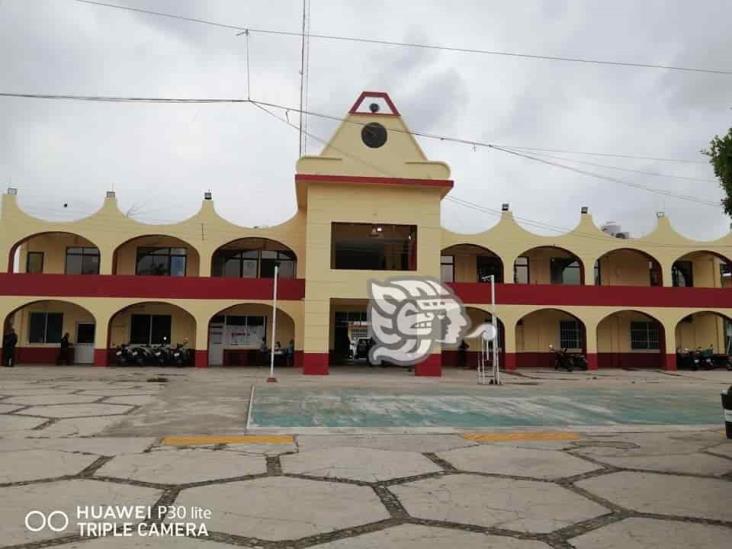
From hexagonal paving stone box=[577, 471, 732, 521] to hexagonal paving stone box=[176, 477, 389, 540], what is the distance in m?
2.25

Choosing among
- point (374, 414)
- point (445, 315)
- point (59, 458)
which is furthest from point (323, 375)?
point (59, 458)

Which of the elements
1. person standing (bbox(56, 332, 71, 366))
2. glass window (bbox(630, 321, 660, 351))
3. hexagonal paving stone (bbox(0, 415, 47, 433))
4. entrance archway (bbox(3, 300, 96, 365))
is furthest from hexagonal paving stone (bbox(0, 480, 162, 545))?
glass window (bbox(630, 321, 660, 351))

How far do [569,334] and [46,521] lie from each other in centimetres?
2445

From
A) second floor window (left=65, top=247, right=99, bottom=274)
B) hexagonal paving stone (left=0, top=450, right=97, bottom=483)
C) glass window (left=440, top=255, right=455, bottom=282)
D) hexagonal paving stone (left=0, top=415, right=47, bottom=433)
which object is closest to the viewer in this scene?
hexagonal paving stone (left=0, top=450, right=97, bottom=483)

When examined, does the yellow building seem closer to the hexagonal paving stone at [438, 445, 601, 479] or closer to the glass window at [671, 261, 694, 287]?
the glass window at [671, 261, 694, 287]

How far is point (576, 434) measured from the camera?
8680 millimetres

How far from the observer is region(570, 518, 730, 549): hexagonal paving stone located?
4.07 metres

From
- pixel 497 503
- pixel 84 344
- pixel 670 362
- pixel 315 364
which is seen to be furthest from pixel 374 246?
pixel 497 503

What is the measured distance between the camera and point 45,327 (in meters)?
23.6

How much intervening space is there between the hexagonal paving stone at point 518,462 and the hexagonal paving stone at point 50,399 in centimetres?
827

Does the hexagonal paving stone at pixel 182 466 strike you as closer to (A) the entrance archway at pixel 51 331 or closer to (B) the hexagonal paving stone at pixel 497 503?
(B) the hexagonal paving stone at pixel 497 503

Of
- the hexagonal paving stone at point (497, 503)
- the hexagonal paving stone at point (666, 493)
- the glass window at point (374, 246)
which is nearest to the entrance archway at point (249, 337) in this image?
the glass window at point (374, 246)

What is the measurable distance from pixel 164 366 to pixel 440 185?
12.7 metres

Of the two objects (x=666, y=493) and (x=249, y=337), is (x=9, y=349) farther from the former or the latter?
(x=666, y=493)
